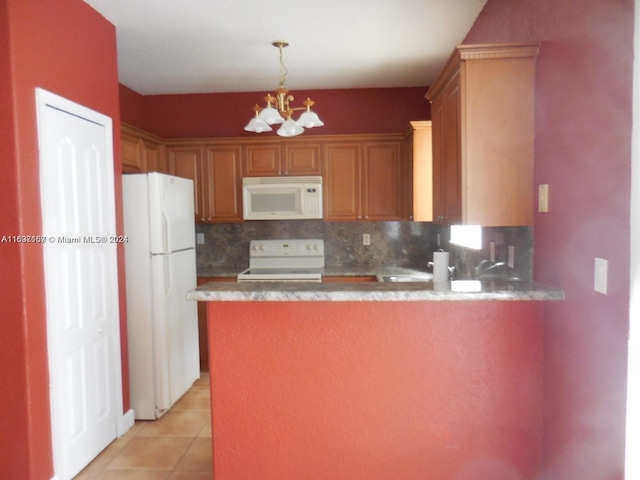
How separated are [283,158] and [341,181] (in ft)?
2.03

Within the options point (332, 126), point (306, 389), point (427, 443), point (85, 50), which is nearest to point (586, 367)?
point (427, 443)

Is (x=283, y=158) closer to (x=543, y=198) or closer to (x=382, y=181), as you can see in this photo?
(x=382, y=181)

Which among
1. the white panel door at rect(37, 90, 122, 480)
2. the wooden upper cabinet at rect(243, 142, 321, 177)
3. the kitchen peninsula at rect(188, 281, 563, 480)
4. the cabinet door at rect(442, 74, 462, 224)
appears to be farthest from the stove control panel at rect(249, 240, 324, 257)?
the kitchen peninsula at rect(188, 281, 563, 480)

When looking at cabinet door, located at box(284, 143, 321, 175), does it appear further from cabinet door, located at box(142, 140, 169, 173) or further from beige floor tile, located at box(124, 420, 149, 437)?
beige floor tile, located at box(124, 420, 149, 437)

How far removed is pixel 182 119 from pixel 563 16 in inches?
147

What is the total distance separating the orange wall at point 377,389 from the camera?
6.07ft

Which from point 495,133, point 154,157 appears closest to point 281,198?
point 154,157

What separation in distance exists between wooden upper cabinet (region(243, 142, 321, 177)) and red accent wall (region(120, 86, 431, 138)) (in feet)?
0.89

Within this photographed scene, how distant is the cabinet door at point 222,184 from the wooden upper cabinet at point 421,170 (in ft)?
5.51

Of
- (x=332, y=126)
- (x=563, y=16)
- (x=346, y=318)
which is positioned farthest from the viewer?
(x=332, y=126)

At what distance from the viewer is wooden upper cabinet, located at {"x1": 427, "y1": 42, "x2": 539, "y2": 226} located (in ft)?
6.26

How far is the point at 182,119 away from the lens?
448 centimetres

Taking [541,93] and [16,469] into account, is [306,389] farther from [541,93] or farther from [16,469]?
[541,93]

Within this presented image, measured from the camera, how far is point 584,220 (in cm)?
154
